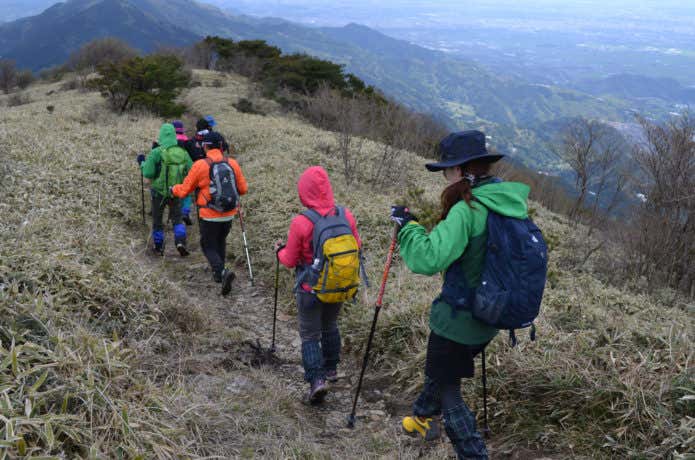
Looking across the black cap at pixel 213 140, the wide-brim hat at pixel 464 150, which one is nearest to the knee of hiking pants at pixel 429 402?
the wide-brim hat at pixel 464 150

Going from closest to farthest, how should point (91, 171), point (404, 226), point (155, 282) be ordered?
1. point (404, 226)
2. point (155, 282)
3. point (91, 171)

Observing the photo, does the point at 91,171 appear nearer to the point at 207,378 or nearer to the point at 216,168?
the point at 216,168

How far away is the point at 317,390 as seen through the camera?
4449mm

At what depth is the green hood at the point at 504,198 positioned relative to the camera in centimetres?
284

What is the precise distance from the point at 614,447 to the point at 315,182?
3036 millimetres

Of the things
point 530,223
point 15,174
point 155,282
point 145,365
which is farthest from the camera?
point 15,174

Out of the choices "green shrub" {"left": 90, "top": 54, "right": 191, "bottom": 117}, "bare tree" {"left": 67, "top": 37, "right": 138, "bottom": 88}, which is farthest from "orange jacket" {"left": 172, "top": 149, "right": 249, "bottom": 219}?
"bare tree" {"left": 67, "top": 37, "right": 138, "bottom": 88}

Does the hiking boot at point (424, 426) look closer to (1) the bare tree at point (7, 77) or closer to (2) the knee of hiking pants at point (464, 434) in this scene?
(2) the knee of hiking pants at point (464, 434)

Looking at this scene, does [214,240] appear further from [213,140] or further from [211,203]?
[213,140]

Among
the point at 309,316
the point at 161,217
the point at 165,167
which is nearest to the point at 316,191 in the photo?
the point at 309,316

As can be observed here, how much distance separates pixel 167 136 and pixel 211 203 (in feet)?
6.36

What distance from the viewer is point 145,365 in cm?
397

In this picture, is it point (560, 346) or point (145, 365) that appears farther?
point (560, 346)

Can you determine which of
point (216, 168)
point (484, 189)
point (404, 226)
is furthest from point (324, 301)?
point (216, 168)
